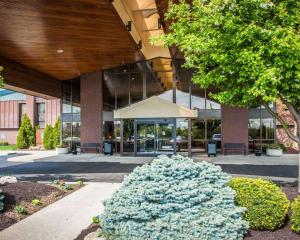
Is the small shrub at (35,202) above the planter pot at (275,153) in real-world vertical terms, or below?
below

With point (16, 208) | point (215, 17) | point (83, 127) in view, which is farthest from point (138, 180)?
point (83, 127)

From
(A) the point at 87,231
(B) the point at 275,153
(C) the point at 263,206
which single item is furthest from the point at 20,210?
(B) the point at 275,153

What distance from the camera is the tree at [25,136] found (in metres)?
32.2

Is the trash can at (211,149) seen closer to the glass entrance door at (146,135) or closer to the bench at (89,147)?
the glass entrance door at (146,135)

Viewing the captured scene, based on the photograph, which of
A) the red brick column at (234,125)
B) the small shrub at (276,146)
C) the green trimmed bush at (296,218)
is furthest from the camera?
the red brick column at (234,125)

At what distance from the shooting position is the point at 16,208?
6.72 meters

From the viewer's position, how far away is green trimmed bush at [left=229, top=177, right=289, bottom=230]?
4.99m

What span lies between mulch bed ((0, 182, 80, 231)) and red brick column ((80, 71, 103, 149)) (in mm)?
13172

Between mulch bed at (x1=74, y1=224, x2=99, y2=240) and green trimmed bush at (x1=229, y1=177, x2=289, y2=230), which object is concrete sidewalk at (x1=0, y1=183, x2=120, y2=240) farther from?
green trimmed bush at (x1=229, y1=177, x2=289, y2=230)

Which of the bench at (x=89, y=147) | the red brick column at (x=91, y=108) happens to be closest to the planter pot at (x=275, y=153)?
the red brick column at (x=91, y=108)

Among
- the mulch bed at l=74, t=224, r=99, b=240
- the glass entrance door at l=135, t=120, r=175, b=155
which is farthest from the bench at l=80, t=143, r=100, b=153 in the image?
the mulch bed at l=74, t=224, r=99, b=240

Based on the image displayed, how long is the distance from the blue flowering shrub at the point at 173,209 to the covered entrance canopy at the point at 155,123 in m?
14.8

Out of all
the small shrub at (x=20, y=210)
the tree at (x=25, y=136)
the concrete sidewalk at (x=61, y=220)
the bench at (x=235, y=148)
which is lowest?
the concrete sidewalk at (x=61, y=220)

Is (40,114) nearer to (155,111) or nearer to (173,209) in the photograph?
(155,111)
